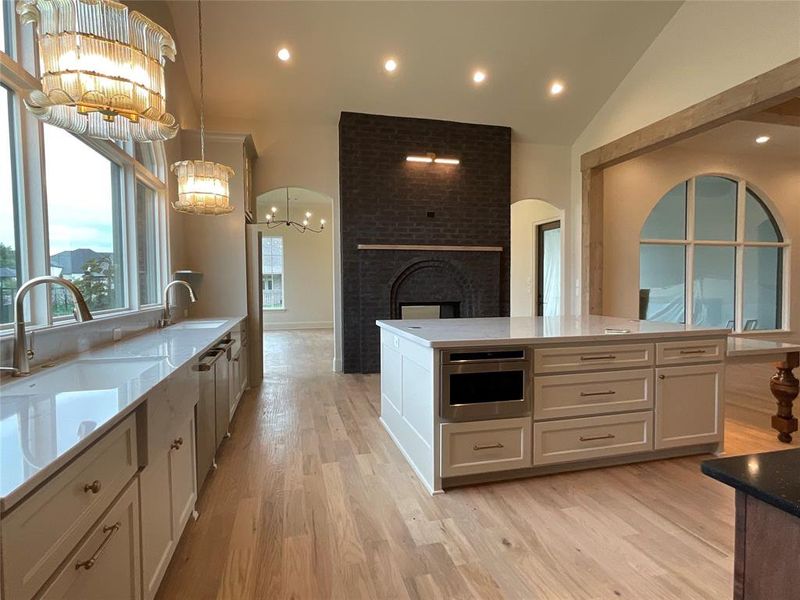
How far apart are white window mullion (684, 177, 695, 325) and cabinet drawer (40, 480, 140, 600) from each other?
294 inches

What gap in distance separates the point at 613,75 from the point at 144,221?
5.84 meters

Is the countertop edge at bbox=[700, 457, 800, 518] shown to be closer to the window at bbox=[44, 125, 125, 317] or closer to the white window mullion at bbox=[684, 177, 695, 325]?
the window at bbox=[44, 125, 125, 317]

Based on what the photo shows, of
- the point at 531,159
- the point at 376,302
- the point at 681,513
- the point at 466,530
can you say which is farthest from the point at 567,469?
the point at 531,159

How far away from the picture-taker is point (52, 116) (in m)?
1.54

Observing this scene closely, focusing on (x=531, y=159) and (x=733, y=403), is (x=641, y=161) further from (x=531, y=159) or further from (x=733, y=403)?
(x=733, y=403)

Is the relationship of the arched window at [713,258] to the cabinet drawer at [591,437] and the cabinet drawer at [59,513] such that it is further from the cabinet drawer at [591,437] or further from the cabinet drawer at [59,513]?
the cabinet drawer at [59,513]

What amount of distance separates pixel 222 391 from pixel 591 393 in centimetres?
243

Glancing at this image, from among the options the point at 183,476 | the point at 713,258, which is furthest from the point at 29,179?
the point at 713,258

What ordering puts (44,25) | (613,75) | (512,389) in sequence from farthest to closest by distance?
(613,75) → (512,389) → (44,25)

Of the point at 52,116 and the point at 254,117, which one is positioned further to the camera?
the point at 254,117

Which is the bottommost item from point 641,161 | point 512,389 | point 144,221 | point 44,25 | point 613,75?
point 512,389

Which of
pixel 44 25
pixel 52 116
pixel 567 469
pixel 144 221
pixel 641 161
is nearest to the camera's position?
pixel 44 25

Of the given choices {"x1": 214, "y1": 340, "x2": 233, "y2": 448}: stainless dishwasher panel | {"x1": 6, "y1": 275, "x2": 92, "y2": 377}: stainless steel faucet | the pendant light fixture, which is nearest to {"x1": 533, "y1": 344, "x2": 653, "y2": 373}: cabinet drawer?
{"x1": 214, "y1": 340, "x2": 233, "y2": 448}: stainless dishwasher panel

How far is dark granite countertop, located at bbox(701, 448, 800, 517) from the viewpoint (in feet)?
2.09
